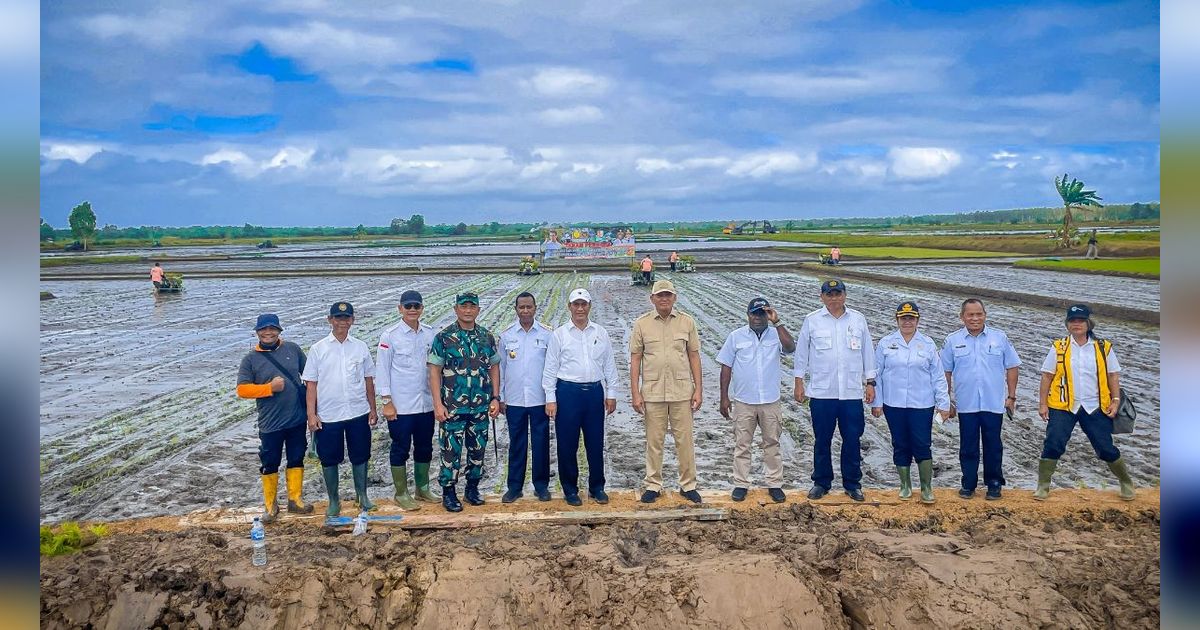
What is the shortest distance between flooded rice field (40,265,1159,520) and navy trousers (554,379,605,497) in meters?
1.11

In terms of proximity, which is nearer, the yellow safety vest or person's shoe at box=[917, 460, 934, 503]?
the yellow safety vest

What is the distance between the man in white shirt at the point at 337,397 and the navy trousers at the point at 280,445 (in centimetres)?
15

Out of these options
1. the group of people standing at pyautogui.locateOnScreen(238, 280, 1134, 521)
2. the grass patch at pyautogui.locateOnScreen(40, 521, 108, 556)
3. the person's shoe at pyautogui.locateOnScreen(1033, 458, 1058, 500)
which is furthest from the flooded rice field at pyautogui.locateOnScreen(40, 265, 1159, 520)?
the grass patch at pyautogui.locateOnScreen(40, 521, 108, 556)

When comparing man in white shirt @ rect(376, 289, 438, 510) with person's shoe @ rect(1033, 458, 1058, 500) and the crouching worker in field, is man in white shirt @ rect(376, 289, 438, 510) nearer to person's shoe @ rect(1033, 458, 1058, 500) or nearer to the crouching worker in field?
the crouching worker in field

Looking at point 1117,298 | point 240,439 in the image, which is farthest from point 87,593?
point 1117,298

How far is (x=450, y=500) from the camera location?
6.41m

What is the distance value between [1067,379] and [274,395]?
6343mm

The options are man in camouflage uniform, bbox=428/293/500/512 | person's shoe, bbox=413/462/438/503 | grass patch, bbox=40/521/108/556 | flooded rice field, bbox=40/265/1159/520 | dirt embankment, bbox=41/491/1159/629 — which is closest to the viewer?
dirt embankment, bbox=41/491/1159/629

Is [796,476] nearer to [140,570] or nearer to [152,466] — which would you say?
[140,570]

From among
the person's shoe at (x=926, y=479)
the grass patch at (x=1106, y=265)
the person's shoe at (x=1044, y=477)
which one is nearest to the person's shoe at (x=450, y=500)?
the person's shoe at (x=926, y=479)

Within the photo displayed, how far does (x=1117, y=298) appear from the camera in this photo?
856 inches

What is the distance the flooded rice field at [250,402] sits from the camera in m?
7.96

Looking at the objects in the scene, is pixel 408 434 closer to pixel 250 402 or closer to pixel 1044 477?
pixel 1044 477

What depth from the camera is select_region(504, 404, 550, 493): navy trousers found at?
6617 millimetres
